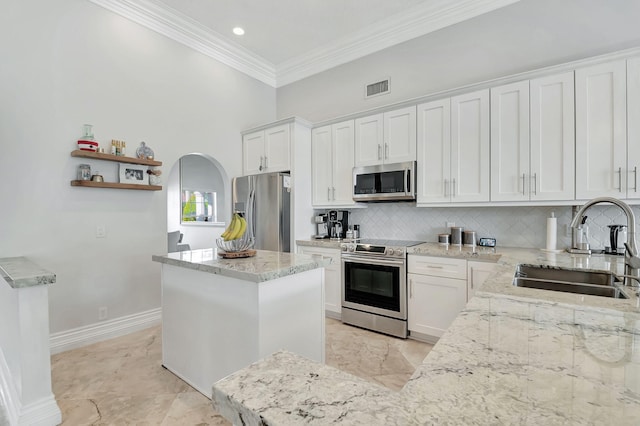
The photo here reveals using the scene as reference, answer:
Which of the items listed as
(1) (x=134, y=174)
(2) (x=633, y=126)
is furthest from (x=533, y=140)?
(1) (x=134, y=174)

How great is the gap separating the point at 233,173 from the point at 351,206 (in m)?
1.82

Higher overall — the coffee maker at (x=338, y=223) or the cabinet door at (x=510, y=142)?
the cabinet door at (x=510, y=142)

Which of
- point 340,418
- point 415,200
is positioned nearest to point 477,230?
point 415,200

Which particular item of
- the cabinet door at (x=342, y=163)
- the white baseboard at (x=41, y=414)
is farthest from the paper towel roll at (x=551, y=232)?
the white baseboard at (x=41, y=414)

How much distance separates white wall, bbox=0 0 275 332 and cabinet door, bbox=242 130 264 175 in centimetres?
72

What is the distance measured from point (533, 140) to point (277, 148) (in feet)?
9.25

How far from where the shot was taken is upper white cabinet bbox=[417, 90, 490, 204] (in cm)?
286

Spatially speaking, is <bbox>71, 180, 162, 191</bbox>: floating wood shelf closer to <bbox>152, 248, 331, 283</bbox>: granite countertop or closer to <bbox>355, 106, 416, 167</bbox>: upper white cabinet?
<bbox>152, 248, 331, 283</bbox>: granite countertop

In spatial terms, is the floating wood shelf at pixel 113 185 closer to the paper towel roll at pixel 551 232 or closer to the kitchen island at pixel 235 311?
the kitchen island at pixel 235 311

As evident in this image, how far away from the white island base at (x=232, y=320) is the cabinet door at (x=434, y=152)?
5.58 feet

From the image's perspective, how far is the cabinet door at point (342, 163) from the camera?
3715 millimetres

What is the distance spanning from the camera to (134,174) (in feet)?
10.6

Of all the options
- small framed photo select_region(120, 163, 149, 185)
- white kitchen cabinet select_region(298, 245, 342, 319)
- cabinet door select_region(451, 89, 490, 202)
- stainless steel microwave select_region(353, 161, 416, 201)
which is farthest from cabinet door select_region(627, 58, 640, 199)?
small framed photo select_region(120, 163, 149, 185)

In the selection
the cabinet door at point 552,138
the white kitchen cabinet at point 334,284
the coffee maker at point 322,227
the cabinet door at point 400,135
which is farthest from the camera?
the coffee maker at point 322,227
